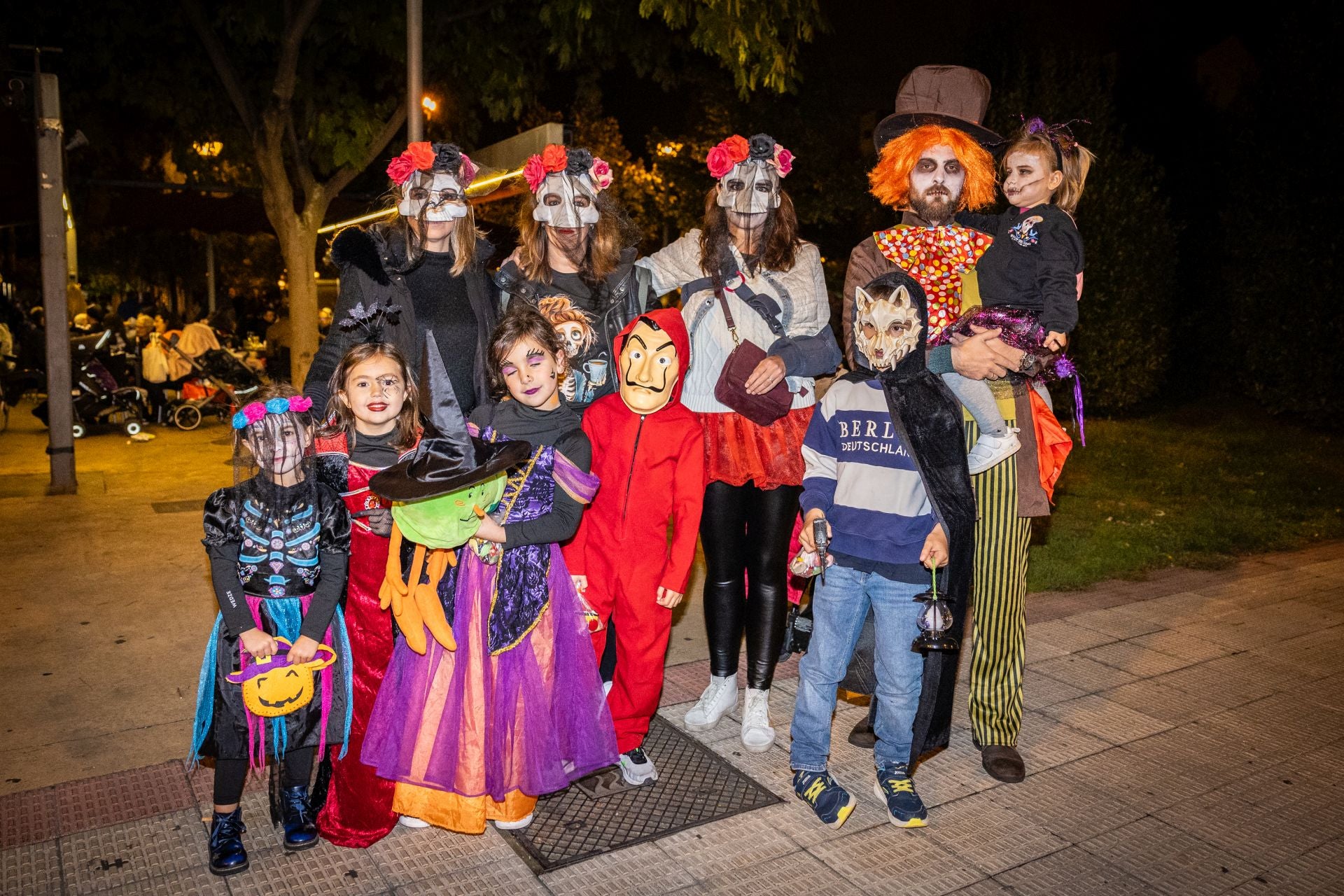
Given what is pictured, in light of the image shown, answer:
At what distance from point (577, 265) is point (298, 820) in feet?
7.16

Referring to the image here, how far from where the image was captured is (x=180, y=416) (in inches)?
512

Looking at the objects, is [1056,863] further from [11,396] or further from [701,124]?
[701,124]

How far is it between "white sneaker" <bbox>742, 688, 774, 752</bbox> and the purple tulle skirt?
3.02 ft

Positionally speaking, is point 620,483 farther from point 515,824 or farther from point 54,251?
Answer: point 54,251

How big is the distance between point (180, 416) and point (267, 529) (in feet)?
36.2

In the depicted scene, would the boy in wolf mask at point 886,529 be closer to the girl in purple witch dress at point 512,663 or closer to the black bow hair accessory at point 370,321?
the girl in purple witch dress at point 512,663

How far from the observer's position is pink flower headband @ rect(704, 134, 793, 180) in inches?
156

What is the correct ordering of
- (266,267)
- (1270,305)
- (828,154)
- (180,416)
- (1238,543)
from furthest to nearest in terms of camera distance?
(266,267)
(828,154)
(1270,305)
(180,416)
(1238,543)

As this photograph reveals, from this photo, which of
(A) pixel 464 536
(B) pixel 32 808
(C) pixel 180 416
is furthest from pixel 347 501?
(C) pixel 180 416

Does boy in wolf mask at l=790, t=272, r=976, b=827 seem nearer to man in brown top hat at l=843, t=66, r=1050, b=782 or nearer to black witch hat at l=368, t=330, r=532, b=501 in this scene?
man in brown top hat at l=843, t=66, r=1050, b=782

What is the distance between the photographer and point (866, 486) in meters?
3.62

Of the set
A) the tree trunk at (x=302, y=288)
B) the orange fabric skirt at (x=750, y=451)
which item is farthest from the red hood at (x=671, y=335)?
the tree trunk at (x=302, y=288)

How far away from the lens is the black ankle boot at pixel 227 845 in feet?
10.4

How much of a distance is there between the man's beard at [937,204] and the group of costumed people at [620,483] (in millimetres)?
11
